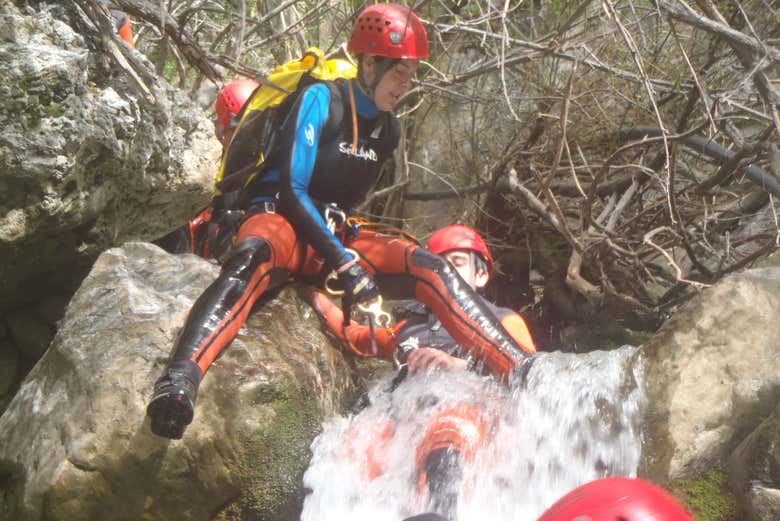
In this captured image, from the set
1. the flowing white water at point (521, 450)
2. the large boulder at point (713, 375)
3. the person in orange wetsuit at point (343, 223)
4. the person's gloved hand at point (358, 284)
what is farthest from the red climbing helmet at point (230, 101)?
the large boulder at point (713, 375)

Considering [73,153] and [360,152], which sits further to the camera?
[360,152]

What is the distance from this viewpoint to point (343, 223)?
143 inches

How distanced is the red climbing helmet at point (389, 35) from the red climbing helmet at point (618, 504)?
7.89 feet

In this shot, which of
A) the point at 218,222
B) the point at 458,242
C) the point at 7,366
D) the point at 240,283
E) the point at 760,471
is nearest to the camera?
the point at 760,471

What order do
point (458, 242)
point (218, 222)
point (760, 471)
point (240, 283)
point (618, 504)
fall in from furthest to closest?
point (458, 242)
point (218, 222)
point (240, 283)
point (760, 471)
point (618, 504)

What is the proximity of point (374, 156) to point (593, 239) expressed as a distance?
7.18 ft

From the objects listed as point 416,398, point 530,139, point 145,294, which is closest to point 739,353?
point 416,398

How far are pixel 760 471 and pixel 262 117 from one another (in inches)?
103

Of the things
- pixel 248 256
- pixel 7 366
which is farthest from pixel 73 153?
pixel 7 366

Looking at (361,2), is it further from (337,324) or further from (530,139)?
(337,324)

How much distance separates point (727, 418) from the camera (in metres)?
2.56

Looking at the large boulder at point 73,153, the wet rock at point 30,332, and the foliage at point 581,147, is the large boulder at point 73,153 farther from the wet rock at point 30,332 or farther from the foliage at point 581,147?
the foliage at point 581,147

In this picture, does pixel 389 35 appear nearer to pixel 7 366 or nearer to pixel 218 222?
pixel 218 222

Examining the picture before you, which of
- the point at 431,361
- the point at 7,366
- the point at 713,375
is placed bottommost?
the point at 431,361
